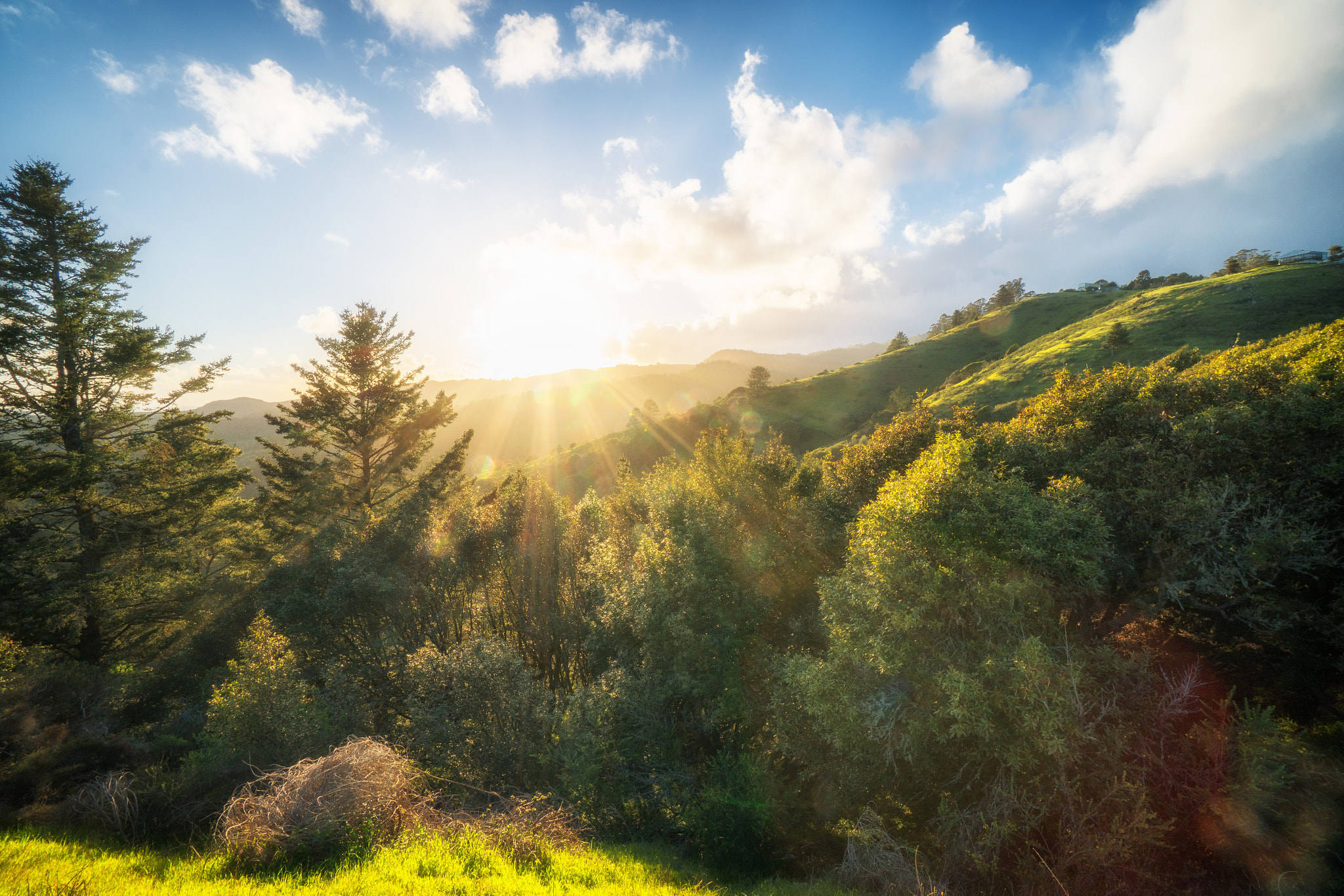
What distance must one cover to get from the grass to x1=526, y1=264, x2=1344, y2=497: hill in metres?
42.6

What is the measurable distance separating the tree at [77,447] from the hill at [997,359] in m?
30.5

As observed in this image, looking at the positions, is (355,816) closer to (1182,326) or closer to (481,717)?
(481,717)

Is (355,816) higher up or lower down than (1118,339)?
lower down

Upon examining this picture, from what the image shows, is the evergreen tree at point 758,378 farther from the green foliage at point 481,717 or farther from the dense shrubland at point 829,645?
the green foliage at point 481,717

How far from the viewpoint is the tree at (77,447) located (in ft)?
63.0

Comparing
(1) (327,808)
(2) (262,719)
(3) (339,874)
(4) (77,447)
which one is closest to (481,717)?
(1) (327,808)

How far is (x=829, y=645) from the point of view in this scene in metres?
14.5

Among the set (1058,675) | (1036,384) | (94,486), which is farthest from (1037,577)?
(1036,384)

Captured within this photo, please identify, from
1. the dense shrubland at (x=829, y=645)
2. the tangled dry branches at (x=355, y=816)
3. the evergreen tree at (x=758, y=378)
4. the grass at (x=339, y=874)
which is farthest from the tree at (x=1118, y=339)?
the tangled dry branches at (x=355, y=816)

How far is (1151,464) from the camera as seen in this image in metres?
11.4

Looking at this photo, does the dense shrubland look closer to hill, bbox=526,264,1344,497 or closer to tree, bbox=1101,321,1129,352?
hill, bbox=526,264,1344,497

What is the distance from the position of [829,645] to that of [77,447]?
3617 centimetres

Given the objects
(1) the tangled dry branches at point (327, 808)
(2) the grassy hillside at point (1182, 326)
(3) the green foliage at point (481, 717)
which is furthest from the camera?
(2) the grassy hillside at point (1182, 326)

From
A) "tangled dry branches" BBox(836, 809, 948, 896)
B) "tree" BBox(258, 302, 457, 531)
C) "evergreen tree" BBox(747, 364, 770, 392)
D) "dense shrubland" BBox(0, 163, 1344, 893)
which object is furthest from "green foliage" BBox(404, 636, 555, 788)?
"evergreen tree" BBox(747, 364, 770, 392)
